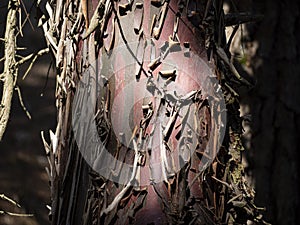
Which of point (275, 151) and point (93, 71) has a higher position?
point (93, 71)

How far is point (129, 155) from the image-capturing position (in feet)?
3.61

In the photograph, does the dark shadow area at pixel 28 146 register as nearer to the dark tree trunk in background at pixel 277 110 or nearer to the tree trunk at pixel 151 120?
the dark tree trunk in background at pixel 277 110

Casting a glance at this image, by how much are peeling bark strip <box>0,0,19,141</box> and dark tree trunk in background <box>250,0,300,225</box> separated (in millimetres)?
1094

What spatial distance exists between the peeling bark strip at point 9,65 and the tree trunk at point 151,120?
0.61ft

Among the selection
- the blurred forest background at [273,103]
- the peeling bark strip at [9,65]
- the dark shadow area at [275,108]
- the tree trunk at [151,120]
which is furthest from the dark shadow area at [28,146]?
the tree trunk at [151,120]

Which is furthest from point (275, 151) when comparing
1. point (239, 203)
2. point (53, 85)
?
point (239, 203)

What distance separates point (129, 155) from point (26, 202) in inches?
55.7

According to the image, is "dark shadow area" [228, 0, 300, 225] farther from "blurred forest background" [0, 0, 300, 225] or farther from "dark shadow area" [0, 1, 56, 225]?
"dark shadow area" [0, 1, 56, 225]

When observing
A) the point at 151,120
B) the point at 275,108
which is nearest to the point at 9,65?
the point at 151,120

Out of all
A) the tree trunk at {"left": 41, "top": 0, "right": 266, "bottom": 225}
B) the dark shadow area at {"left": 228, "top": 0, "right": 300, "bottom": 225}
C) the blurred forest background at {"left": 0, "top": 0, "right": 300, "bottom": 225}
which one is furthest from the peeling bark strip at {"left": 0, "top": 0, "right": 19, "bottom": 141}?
the dark shadow area at {"left": 228, "top": 0, "right": 300, "bottom": 225}

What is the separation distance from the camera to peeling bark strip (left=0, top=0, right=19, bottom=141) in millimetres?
1322

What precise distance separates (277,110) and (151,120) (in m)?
1.24

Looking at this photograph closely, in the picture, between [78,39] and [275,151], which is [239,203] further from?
[275,151]

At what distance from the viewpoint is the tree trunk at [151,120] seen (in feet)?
3.58
